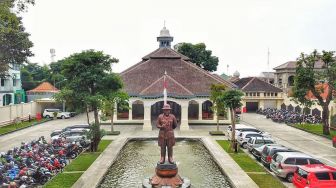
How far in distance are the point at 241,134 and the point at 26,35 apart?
24527mm

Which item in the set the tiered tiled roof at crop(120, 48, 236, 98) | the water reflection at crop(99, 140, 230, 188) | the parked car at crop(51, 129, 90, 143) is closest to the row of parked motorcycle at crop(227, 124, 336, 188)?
the water reflection at crop(99, 140, 230, 188)

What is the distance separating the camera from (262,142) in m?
30.9

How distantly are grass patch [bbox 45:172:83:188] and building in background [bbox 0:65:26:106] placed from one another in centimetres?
4173

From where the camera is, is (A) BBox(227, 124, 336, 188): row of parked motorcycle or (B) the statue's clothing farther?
(B) the statue's clothing

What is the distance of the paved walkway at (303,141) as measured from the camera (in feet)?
103

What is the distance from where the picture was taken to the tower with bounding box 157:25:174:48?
70125 millimetres

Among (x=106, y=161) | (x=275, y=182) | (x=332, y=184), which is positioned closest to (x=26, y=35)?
(x=106, y=161)

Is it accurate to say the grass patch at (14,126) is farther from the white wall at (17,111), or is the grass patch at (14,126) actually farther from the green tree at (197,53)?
the green tree at (197,53)

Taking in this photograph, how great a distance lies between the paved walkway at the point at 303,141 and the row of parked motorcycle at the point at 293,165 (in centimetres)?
437

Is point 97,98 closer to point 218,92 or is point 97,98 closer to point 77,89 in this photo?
point 77,89

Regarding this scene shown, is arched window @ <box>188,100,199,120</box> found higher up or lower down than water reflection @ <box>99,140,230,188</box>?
higher up

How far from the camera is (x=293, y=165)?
22688mm

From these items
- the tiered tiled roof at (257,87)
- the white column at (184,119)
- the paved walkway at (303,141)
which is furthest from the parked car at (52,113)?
the tiered tiled roof at (257,87)

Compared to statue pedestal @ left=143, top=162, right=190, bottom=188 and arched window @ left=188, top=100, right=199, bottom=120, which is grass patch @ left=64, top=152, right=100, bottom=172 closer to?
statue pedestal @ left=143, top=162, right=190, bottom=188
